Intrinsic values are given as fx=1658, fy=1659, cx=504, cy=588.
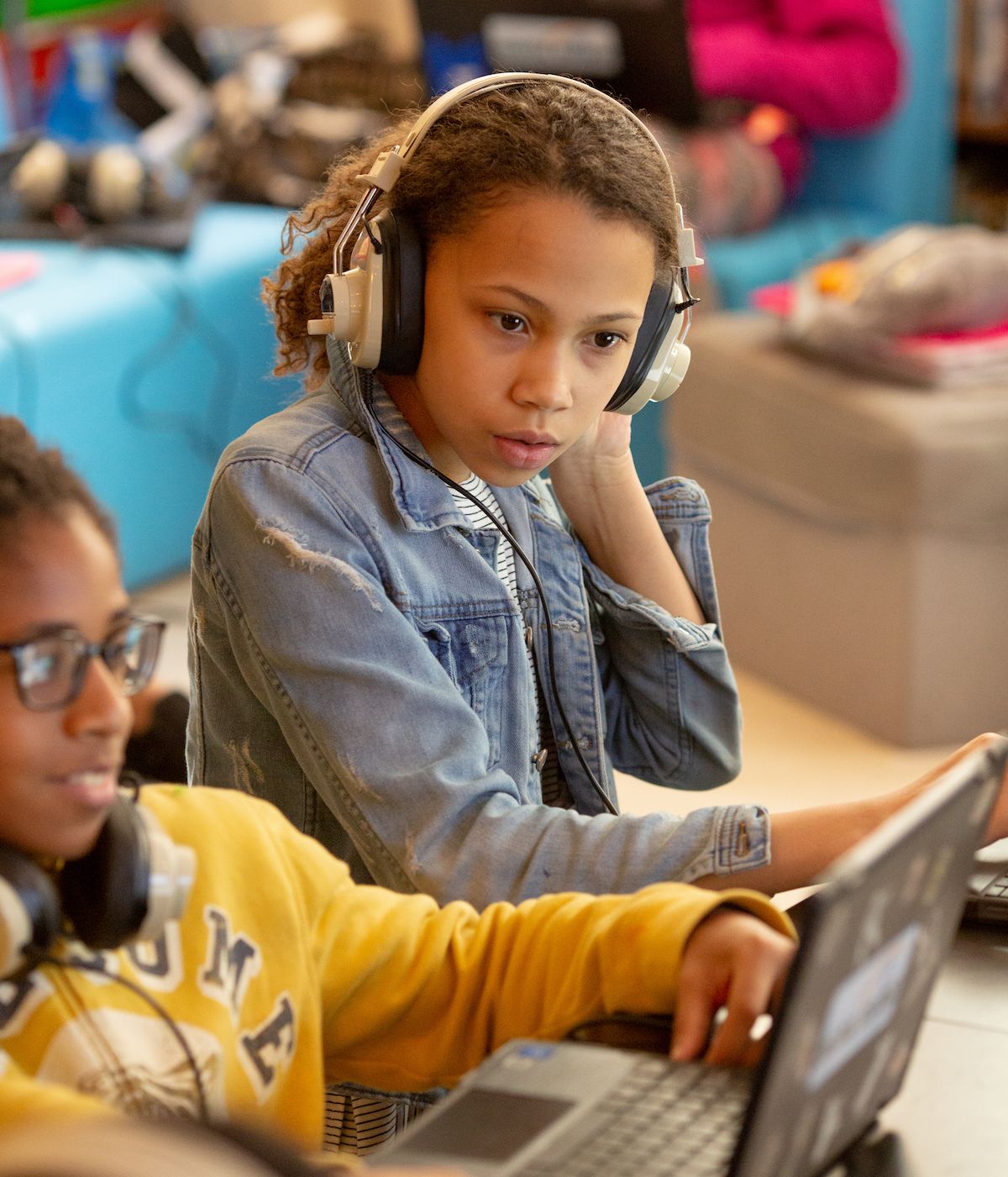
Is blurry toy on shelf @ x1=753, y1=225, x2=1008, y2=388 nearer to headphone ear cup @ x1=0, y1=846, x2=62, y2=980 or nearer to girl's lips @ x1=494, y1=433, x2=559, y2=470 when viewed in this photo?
girl's lips @ x1=494, y1=433, x2=559, y2=470

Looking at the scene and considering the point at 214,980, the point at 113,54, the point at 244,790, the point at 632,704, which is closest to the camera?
the point at 214,980

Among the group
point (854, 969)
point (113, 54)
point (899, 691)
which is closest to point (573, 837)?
point (854, 969)

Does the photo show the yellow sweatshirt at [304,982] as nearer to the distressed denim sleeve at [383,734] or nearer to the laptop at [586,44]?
the distressed denim sleeve at [383,734]

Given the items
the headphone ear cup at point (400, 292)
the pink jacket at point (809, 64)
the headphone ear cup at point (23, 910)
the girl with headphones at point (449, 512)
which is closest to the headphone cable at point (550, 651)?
the girl with headphones at point (449, 512)

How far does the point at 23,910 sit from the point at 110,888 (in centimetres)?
4

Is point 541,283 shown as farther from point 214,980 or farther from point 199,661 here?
point 214,980

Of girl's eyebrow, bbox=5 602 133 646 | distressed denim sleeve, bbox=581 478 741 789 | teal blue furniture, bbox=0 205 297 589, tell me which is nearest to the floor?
teal blue furniture, bbox=0 205 297 589

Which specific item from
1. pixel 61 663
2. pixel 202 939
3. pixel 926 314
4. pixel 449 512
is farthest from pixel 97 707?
pixel 926 314

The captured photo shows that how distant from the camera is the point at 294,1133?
2.66 ft

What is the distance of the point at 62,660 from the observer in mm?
703

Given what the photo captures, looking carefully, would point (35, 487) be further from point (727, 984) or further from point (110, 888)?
point (727, 984)

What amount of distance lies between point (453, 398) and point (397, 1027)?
394 mm

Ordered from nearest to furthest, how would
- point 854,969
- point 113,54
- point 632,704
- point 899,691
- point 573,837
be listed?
point 854,969 < point 573,837 < point 632,704 < point 899,691 < point 113,54

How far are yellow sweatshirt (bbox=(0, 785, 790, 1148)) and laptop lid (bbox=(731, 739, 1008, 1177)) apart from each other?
0.13m
